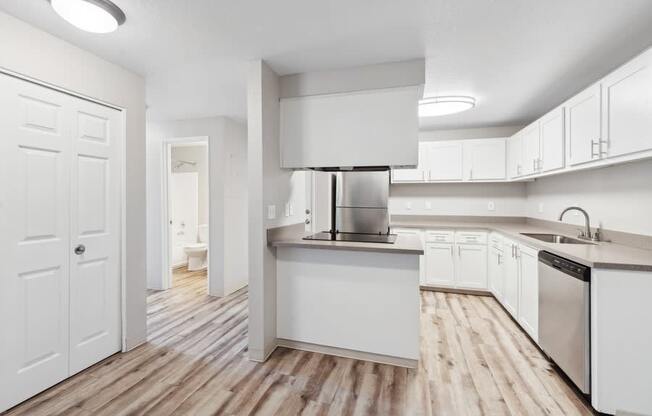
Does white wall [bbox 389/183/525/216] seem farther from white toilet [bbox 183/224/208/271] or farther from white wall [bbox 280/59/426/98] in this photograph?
white toilet [bbox 183/224/208/271]

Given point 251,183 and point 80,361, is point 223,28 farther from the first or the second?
point 80,361

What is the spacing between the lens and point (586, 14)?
179 cm

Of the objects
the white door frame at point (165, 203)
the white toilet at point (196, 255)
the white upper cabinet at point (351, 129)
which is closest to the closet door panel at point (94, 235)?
the white upper cabinet at point (351, 129)

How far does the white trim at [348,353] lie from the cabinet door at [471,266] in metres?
2.11

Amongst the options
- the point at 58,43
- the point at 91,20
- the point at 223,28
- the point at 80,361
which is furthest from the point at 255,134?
the point at 80,361

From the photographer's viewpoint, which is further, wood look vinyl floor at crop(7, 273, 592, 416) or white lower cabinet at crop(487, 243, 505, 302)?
white lower cabinet at crop(487, 243, 505, 302)

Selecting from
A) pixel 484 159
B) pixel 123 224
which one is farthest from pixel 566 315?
pixel 123 224

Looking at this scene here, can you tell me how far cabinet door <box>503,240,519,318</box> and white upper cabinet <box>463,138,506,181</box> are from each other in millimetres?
1244

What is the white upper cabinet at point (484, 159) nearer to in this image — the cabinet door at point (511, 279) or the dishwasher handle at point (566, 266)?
the cabinet door at point (511, 279)

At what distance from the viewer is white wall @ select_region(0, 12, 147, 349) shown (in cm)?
186

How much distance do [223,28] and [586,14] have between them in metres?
2.27

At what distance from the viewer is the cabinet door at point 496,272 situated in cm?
351

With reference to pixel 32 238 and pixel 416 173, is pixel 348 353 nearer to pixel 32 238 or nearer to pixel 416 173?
pixel 32 238

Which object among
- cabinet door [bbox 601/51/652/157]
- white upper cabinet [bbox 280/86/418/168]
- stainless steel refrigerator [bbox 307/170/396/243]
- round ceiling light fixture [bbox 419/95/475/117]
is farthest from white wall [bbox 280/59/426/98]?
cabinet door [bbox 601/51/652/157]
